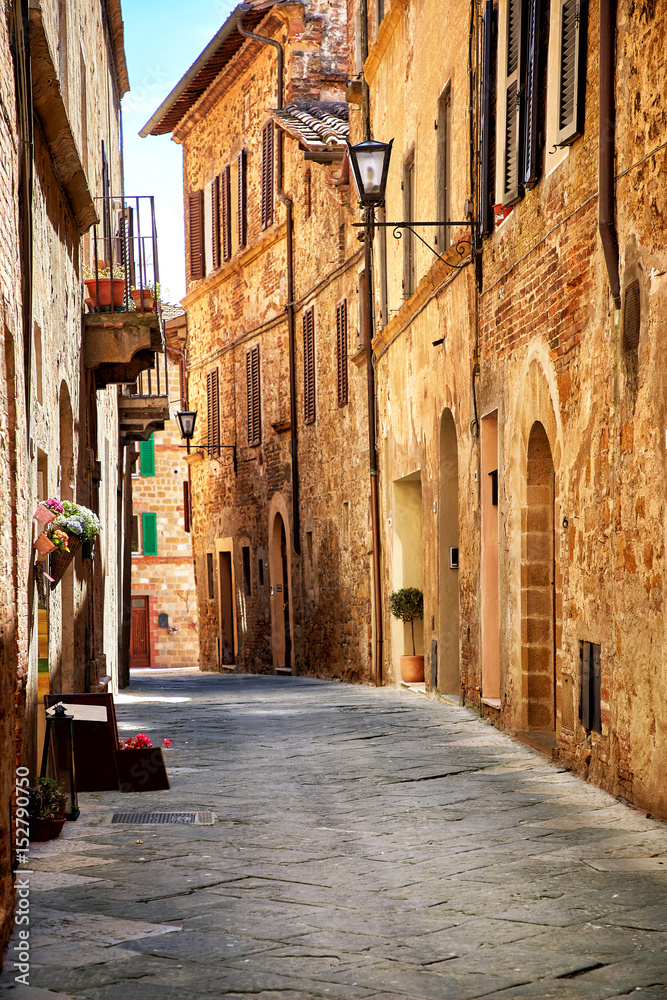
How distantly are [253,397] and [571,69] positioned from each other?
53.0 feet

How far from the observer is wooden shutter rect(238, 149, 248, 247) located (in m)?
23.7

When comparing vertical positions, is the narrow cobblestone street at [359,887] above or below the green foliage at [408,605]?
below

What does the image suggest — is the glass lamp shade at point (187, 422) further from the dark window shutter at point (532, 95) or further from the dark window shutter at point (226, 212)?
the dark window shutter at point (532, 95)

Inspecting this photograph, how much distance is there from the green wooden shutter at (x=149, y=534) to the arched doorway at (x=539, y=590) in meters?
26.2

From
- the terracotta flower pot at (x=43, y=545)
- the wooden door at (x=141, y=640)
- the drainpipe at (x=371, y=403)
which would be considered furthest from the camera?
the wooden door at (x=141, y=640)

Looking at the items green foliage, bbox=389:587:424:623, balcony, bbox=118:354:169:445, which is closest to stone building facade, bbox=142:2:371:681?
green foliage, bbox=389:587:424:623

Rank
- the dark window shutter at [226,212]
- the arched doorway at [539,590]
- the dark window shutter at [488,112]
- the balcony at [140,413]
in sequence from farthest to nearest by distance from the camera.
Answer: the dark window shutter at [226,212]
the balcony at [140,413]
the dark window shutter at [488,112]
the arched doorway at [539,590]

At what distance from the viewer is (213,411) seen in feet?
85.4

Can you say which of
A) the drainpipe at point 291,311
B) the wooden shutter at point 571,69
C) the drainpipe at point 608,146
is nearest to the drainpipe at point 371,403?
the drainpipe at point 291,311

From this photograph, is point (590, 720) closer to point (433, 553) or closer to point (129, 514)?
point (433, 553)

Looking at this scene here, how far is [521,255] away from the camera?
365 inches

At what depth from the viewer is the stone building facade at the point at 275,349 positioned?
1848cm

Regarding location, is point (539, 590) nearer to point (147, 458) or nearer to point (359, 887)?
point (359, 887)

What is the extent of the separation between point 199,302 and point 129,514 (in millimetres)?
7895
